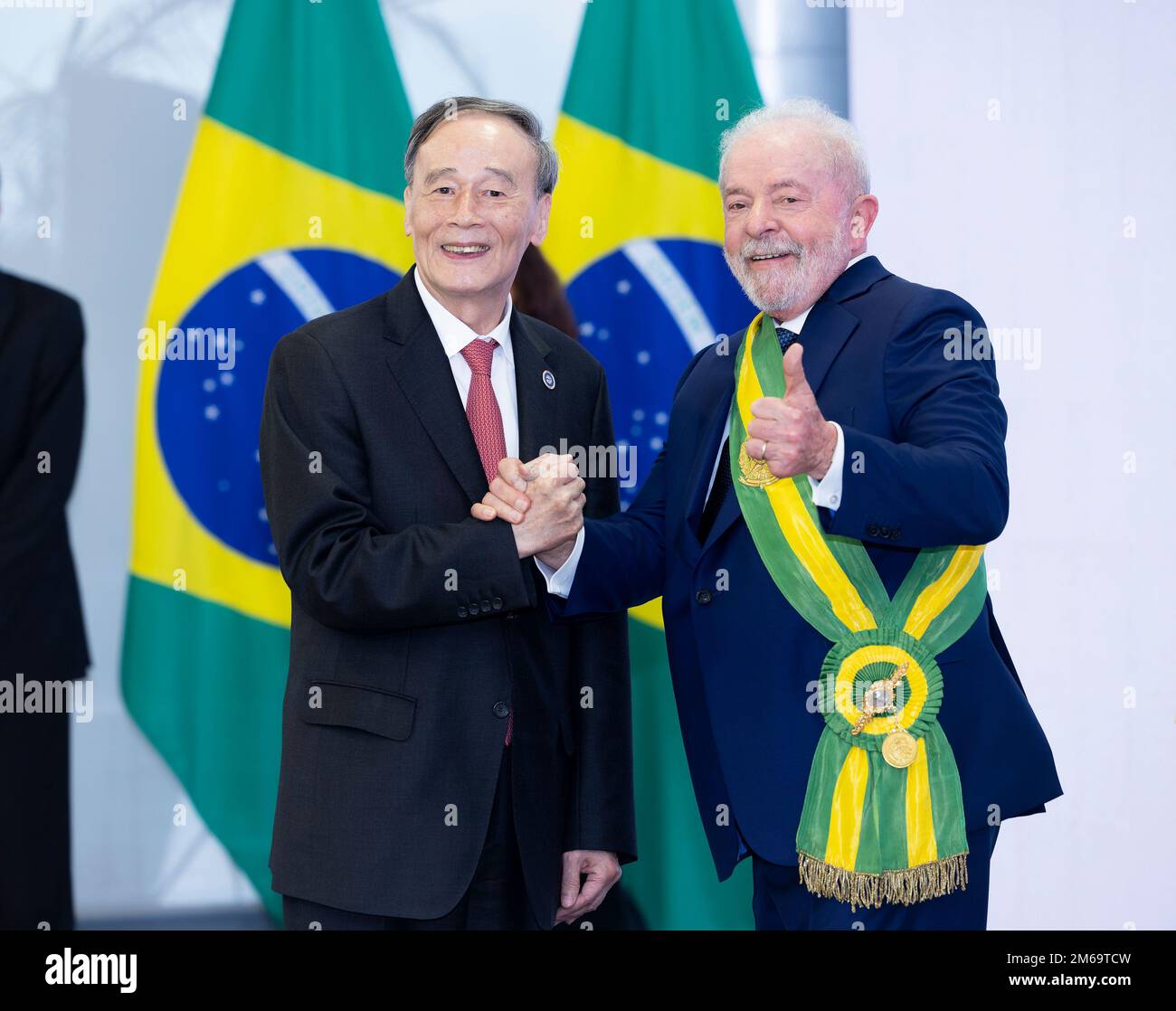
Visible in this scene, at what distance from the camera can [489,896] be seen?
6.93 ft

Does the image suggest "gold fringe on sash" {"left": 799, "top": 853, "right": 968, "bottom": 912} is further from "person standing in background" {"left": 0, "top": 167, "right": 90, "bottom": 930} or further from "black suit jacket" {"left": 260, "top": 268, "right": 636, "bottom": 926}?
"person standing in background" {"left": 0, "top": 167, "right": 90, "bottom": 930}

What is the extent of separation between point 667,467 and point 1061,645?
4.62 ft

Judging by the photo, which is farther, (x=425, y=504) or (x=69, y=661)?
(x=69, y=661)

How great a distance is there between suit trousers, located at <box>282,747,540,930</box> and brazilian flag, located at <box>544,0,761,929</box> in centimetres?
100

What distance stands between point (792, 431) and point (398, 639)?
0.79m

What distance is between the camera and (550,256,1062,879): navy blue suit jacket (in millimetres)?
1930

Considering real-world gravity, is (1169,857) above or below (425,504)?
below

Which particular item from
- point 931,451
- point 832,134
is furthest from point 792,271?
point 931,451

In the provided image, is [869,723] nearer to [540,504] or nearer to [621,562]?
[621,562]

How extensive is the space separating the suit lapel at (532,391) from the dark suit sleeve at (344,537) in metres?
0.23
